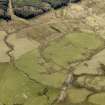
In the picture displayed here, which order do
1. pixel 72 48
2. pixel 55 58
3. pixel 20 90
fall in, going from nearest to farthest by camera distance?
pixel 20 90 → pixel 55 58 → pixel 72 48

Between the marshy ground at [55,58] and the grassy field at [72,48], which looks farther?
the grassy field at [72,48]

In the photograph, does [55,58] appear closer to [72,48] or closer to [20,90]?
[72,48]

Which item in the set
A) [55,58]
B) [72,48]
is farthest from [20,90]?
[72,48]

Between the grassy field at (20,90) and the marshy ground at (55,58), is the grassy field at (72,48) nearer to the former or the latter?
the marshy ground at (55,58)

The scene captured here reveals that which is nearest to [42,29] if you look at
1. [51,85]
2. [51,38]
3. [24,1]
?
[51,38]

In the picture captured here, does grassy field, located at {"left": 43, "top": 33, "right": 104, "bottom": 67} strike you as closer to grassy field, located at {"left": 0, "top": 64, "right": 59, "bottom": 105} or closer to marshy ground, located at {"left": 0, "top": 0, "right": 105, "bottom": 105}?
marshy ground, located at {"left": 0, "top": 0, "right": 105, "bottom": 105}

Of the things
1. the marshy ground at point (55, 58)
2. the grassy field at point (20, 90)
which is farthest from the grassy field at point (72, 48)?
the grassy field at point (20, 90)

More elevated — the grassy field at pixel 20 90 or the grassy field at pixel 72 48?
the grassy field at pixel 72 48

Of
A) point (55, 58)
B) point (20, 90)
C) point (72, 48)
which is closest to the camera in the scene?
point (20, 90)

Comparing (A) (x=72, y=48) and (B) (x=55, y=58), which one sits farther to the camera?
(A) (x=72, y=48)

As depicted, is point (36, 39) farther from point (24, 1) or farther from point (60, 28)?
point (24, 1)

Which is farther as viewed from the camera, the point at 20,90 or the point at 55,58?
the point at 55,58
